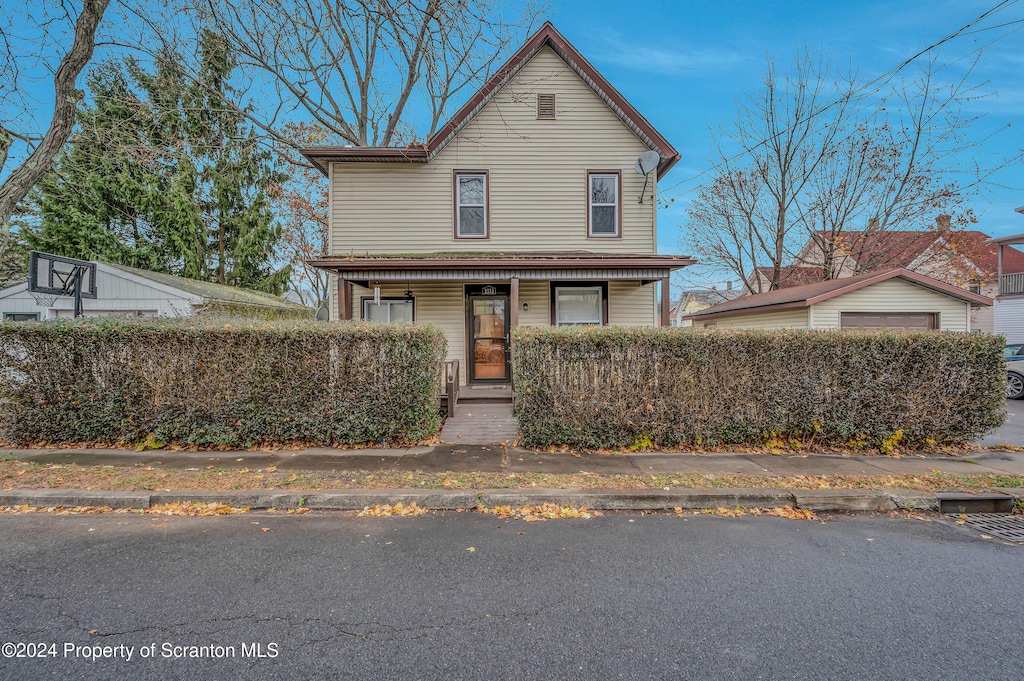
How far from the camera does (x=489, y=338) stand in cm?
1080

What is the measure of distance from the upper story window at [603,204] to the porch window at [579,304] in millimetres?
1457

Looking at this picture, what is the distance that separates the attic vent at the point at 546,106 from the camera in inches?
430

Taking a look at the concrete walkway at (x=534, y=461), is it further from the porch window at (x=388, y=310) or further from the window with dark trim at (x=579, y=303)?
the window with dark trim at (x=579, y=303)

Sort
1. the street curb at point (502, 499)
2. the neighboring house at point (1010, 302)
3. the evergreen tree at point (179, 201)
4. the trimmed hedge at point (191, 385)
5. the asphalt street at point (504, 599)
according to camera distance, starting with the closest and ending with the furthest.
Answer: the asphalt street at point (504, 599) < the street curb at point (502, 499) < the trimmed hedge at point (191, 385) < the evergreen tree at point (179, 201) < the neighboring house at point (1010, 302)

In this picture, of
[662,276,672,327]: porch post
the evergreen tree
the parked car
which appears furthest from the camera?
the evergreen tree

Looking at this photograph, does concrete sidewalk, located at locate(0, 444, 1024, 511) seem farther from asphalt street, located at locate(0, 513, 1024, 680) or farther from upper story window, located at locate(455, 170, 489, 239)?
upper story window, located at locate(455, 170, 489, 239)

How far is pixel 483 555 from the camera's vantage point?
3270 mm

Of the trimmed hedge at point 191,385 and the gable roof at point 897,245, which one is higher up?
the gable roof at point 897,245

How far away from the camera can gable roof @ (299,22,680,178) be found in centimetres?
1048

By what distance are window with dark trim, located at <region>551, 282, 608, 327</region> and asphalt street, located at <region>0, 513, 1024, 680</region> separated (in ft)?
24.0

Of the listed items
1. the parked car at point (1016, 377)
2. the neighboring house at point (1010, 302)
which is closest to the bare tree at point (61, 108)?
the parked car at point (1016, 377)

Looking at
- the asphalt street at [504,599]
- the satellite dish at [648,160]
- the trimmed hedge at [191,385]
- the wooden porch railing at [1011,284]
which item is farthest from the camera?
the wooden porch railing at [1011,284]

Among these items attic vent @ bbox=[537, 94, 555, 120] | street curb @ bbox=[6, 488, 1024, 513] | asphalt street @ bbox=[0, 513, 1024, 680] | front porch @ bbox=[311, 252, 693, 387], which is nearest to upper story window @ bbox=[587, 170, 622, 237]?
front porch @ bbox=[311, 252, 693, 387]

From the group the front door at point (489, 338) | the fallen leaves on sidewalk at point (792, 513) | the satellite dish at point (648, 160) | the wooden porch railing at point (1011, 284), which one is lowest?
the fallen leaves on sidewalk at point (792, 513)
